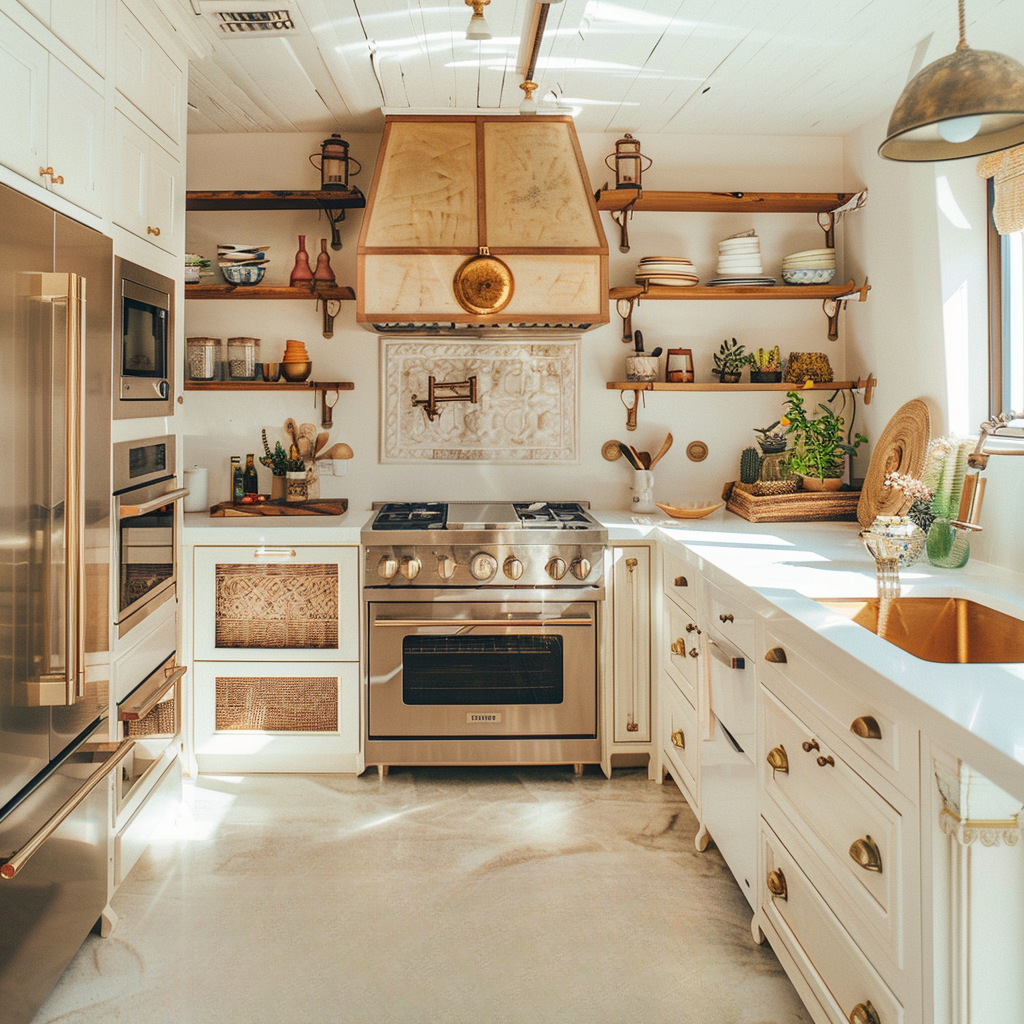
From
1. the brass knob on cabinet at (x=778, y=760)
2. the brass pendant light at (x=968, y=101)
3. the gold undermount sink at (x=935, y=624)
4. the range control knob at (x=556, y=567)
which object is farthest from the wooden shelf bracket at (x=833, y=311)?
the brass knob on cabinet at (x=778, y=760)

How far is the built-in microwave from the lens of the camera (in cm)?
216

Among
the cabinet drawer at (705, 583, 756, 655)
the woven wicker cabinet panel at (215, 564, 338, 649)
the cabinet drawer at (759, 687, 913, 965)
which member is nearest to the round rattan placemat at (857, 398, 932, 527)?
the cabinet drawer at (705, 583, 756, 655)

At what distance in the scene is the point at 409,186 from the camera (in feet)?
10.5

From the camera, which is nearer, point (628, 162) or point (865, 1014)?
point (865, 1014)

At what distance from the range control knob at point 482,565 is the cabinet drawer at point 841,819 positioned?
48.4 inches

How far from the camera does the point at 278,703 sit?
308 centimetres

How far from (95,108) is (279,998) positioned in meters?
2.09

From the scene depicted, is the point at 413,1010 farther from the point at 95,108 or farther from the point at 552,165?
the point at 552,165

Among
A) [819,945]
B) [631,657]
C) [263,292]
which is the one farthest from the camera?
[263,292]

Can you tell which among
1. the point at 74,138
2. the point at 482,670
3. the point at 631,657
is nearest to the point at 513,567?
the point at 482,670

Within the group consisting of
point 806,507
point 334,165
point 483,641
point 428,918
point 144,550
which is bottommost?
point 428,918

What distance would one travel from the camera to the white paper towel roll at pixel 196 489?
11.2 feet

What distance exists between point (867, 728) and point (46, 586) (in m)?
1.57

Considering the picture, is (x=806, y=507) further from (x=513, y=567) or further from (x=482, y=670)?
(x=482, y=670)
